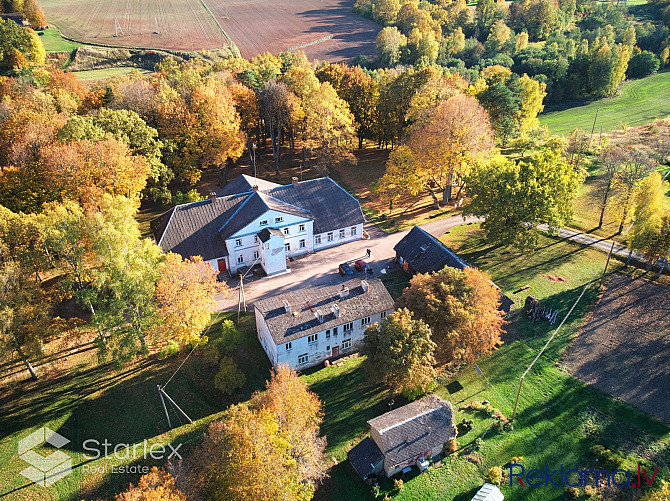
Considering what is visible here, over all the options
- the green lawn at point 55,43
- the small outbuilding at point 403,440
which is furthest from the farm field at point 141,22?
the small outbuilding at point 403,440

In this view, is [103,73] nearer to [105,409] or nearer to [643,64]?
[105,409]

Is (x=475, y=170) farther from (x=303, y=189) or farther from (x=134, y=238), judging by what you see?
(x=134, y=238)

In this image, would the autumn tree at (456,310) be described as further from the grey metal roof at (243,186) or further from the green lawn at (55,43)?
the green lawn at (55,43)

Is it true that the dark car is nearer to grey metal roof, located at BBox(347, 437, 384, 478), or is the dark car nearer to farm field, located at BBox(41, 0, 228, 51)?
grey metal roof, located at BBox(347, 437, 384, 478)

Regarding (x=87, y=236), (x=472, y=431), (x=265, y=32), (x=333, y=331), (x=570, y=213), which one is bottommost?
(x=472, y=431)

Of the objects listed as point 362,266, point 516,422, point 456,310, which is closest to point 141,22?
point 362,266

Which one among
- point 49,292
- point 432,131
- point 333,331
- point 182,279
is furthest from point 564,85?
point 49,292

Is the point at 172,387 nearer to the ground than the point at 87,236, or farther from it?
nearer to the ground
